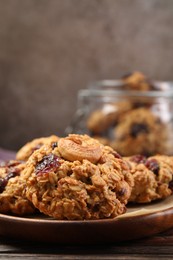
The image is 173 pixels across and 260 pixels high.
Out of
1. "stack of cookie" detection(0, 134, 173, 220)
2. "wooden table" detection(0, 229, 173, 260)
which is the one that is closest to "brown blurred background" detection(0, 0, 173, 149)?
"stack of cookie" detection(0, 134, 173, 220)

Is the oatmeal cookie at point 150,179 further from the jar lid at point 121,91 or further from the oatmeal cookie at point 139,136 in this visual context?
the jar lid at point 121,91

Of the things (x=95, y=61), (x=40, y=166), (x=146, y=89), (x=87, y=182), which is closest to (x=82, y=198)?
(x=87, y=182)

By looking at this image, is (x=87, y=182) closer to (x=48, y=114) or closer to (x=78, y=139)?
(x=78, y=139)

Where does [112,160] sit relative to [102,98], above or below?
below

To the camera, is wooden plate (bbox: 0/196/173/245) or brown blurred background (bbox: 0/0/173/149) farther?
brown blurred background (bbox: 0/0/173/149)

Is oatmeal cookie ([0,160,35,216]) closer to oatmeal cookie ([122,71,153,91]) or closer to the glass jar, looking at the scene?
the glass jar
